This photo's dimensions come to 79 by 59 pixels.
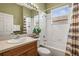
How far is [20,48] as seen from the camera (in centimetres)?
Answer: 140

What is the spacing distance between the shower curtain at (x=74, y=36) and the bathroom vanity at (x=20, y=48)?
1.64 ft

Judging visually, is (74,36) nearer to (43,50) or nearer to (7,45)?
(43,50)

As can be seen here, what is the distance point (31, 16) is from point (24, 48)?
477 mm

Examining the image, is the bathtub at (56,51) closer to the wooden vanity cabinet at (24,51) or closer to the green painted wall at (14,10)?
the wooden vanity cabinet at (24,51)

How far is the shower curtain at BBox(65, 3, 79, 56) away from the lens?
4.81 ft

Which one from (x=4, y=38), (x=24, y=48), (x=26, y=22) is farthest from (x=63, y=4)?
(x=4, y=38)

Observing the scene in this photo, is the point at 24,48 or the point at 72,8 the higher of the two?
the point at 72,8

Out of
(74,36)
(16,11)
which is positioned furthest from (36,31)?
(74,36)

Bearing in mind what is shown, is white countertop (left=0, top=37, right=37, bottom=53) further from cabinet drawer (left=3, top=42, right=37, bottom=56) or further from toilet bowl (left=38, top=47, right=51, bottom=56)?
toilet bowl (left=38, top=47, right=51, bottom=56)

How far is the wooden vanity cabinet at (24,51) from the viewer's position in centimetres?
133

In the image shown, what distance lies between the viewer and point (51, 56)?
58.1 inches

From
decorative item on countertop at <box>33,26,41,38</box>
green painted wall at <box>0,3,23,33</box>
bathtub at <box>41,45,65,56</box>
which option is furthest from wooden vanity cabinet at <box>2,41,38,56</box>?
green painted wall at <box>0,3,23,33</box>

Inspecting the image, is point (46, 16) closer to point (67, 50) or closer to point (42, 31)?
point (42, 31)

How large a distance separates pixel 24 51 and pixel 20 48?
80mm
